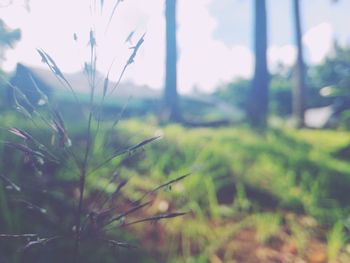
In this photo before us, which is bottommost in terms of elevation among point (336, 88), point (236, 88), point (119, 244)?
point (119, 244)

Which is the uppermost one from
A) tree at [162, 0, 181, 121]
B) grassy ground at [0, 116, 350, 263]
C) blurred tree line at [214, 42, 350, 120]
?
blurred tree line at [214, 42, 350, 120]

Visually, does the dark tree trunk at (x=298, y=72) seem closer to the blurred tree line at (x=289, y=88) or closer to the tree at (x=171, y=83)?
the tree at (x=171, y=83)

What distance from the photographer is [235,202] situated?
2.93 meters

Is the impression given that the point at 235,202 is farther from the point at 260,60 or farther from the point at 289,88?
the point at 289,88

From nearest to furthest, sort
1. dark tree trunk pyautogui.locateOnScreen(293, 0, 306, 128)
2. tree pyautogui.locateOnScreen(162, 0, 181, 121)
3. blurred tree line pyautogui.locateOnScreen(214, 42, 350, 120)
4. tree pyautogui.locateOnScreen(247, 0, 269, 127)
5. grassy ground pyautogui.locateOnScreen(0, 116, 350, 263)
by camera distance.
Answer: grassy ground pyautogui.locateOnScreen(0, 116, 350, 263) → tree pyautogui.locateOnScreen(162, 0, 181, 121) → tree pyautogui.locateOnScreen(247, 0, 269, 127) → dark tree trunk pyautogui.locateOnScreen(293, 0, 306, 128) → blurred tree line pyautogui.locateOnScreen(214, 42, 350, 120)

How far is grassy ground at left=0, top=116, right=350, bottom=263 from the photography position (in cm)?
221

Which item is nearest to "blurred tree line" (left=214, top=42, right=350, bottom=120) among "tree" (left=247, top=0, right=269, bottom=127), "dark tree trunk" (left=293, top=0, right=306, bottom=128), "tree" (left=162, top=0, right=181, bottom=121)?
"dark tree trunk" (left=293, top=0, right=306, bottom=128)

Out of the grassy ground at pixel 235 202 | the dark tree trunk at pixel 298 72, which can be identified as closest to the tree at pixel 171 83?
the grassy ground at pixel 235 202

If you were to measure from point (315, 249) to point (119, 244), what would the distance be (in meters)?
1.86

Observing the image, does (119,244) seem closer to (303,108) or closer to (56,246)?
(56,246)

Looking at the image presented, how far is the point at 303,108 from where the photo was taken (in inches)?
596

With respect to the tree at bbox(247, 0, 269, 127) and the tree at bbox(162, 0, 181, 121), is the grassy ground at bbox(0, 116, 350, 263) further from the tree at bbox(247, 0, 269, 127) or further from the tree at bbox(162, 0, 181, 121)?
the tree at bbox(247, 0, 269, 127)

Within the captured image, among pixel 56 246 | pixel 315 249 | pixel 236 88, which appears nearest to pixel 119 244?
pixel 56 246

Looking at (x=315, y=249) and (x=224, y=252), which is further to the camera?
(x=315, y=249)
